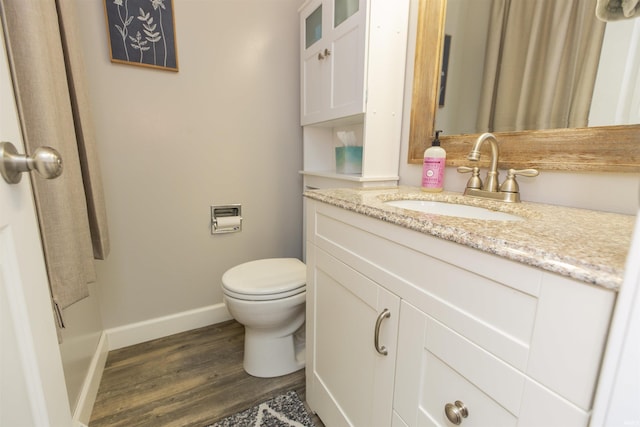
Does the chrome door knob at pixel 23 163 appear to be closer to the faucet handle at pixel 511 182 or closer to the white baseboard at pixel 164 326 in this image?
the faucet handle at pixel 511 182

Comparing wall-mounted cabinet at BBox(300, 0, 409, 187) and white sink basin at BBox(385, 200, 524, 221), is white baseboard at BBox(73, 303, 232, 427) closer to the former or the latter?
wall-mounted cabinet at BBox(300, 0, 409, 187)

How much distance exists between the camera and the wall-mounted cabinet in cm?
111

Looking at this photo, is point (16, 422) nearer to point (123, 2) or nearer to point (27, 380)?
point (27, 380)

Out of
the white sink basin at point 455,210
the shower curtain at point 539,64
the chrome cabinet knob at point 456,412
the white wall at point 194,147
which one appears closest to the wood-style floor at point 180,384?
the white wall at point 194,147

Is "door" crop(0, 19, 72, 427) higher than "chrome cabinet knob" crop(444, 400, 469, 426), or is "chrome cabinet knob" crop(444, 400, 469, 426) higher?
"door" crop(0, 19, 72, 427)

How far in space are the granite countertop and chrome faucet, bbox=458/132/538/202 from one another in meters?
0.06

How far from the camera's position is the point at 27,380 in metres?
0.45

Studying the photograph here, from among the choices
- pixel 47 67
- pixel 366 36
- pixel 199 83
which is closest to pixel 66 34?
pixel 47 67

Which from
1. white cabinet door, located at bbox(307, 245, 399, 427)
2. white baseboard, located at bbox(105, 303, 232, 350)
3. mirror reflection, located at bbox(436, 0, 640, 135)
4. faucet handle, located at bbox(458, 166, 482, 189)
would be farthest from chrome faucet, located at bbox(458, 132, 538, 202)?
white baseboard, located at bbox(105, 303, 232, 350)

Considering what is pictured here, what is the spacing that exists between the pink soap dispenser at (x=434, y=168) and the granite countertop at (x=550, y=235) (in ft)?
0.86

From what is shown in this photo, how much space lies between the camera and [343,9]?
1.22 meters

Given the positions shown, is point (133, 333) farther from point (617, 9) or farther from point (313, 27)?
point (617, 9)

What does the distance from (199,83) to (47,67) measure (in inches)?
29.5

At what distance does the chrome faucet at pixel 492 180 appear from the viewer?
819 millimetres
